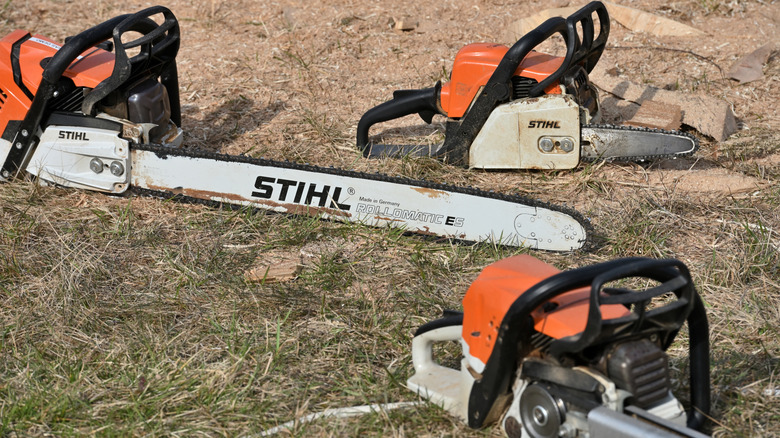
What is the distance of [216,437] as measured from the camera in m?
2.51

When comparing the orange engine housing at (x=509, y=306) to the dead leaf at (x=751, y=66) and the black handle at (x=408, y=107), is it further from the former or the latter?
the dead leaf at (x=751, y=66)

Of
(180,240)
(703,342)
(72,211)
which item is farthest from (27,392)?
(703,342)

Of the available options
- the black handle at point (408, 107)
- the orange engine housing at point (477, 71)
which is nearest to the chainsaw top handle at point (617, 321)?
the orange engine housing at point (477, 71)

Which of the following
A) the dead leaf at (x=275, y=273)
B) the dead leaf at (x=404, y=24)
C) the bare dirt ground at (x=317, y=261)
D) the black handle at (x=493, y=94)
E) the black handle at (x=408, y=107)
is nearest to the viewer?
the bare dirt ground at (x=317, y=261)

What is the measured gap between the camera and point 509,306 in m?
2.14

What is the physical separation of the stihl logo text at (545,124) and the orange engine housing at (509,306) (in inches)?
72.1

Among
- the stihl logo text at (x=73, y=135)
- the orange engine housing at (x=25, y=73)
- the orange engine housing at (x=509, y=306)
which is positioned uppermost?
the orange engine housing at (x=509, y=306)

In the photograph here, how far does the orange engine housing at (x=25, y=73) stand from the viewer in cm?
402

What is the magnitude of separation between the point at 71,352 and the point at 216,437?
0.79 m

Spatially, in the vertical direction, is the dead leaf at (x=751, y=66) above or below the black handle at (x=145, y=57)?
above

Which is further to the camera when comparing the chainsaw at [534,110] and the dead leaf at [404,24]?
the dead leaf at [404,24]

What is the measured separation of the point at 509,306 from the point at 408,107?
7.95 feet

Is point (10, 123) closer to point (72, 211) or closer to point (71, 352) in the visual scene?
point (72, 211)

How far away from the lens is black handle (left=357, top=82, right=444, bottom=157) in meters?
4.33
